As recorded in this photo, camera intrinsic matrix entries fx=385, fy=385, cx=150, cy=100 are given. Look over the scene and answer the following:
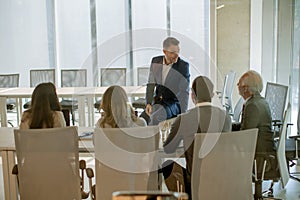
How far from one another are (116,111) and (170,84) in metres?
1.43

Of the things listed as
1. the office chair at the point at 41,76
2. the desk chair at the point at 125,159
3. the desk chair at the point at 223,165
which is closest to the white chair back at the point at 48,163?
the desk chair at the point at 125,159

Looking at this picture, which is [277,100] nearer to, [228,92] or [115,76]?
[228,92]

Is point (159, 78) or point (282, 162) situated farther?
point (159, 78)

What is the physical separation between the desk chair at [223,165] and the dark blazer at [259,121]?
0.71m

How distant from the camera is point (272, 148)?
3.20 metres

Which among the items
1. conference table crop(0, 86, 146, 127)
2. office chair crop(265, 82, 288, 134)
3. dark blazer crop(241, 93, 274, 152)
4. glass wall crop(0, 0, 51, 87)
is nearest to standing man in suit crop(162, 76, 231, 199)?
dark blazer crop(241, 93, 274, 152)

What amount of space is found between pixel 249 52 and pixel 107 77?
2388 millimetres

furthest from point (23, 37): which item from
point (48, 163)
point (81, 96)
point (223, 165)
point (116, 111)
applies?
point (223, 165)

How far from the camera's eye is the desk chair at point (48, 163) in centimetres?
245

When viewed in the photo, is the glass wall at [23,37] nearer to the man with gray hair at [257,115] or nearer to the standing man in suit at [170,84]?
Answer: the standing man in suit at [170,84]

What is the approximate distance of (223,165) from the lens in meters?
2.38

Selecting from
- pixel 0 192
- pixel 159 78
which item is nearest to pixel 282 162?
pixel 159 78

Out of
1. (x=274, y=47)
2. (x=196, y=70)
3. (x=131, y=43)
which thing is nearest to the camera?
(x=274, y=47)

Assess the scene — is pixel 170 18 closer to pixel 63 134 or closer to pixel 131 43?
pixel 131 43
